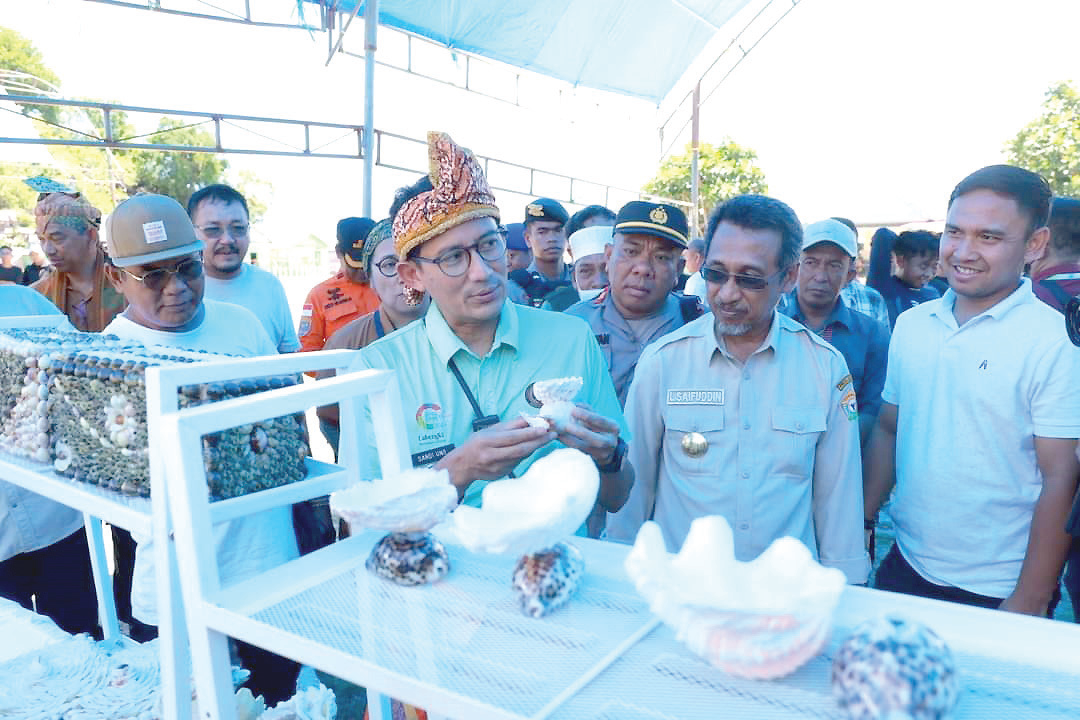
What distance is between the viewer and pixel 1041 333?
2.14m

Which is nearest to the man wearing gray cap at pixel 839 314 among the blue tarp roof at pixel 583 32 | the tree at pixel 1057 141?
the blue tarp roof at pixel 583 32

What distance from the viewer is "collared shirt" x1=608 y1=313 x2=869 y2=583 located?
7.13 feet

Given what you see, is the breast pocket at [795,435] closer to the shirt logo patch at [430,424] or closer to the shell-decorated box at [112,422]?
the shirt logo patch at [430,424]

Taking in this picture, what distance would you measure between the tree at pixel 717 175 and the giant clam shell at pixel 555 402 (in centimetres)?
2603

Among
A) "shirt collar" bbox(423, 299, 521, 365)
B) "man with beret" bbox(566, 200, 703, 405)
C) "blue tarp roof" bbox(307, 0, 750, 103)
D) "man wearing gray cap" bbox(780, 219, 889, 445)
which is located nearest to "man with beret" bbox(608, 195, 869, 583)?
"shirt collar" bbox(423, 299, 521, 365)

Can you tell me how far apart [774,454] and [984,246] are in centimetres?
97

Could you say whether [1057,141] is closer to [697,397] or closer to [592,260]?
[592,260]

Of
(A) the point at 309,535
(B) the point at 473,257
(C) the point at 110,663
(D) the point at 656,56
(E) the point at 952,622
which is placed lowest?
(C) the point at 110,663

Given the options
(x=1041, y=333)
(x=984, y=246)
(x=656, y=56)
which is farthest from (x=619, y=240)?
(x=656, y=56)

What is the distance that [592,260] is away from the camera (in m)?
4.26

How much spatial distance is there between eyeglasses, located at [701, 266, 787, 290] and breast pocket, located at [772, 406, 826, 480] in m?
0.39

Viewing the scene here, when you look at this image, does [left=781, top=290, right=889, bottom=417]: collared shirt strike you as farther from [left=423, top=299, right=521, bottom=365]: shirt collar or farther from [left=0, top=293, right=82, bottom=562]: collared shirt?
[left=0, top=293, right=82, bottom=562]: collared shirt

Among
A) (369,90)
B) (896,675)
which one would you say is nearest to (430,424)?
(896,675)

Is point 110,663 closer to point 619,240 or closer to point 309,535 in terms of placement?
point 309,535
